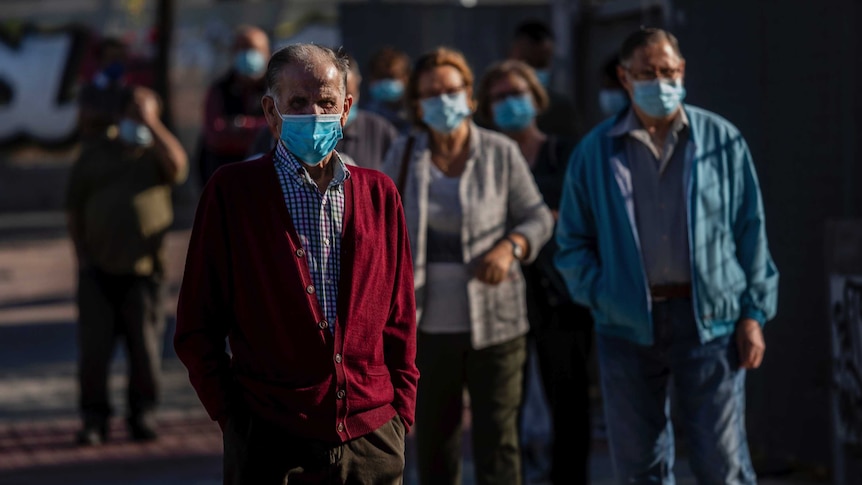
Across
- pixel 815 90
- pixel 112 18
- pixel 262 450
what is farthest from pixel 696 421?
pixel 112 18

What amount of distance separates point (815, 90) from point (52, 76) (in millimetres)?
21982

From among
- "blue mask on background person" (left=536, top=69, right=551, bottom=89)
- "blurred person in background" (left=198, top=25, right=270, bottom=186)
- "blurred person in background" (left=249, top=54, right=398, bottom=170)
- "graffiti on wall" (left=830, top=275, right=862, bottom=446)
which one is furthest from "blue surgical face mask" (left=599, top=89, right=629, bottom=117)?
"blurred person in background" (left=198, top=25, right=270, bottom=186)

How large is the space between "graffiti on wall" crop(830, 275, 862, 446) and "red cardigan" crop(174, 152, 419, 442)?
121 inches

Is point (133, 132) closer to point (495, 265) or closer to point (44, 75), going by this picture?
point (495, 265)

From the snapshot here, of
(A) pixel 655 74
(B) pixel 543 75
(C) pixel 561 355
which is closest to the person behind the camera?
(A) pixel 655 74

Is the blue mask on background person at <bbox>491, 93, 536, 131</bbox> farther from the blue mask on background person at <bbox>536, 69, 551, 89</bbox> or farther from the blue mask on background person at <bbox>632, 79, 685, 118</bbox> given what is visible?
the blue mask on background person at <bbox>536, 69, 551, 89</bbox>

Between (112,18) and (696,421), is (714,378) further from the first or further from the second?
(112,18)

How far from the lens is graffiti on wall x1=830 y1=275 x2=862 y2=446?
6.55m

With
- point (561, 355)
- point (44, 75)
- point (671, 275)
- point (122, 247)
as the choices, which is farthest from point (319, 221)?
point (44, 75)

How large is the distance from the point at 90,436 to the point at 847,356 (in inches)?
170

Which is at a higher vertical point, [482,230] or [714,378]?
[482,230]

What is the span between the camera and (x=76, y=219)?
8.99 metres

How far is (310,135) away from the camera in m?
3.98

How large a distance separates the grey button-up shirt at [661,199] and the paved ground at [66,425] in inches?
93.2
